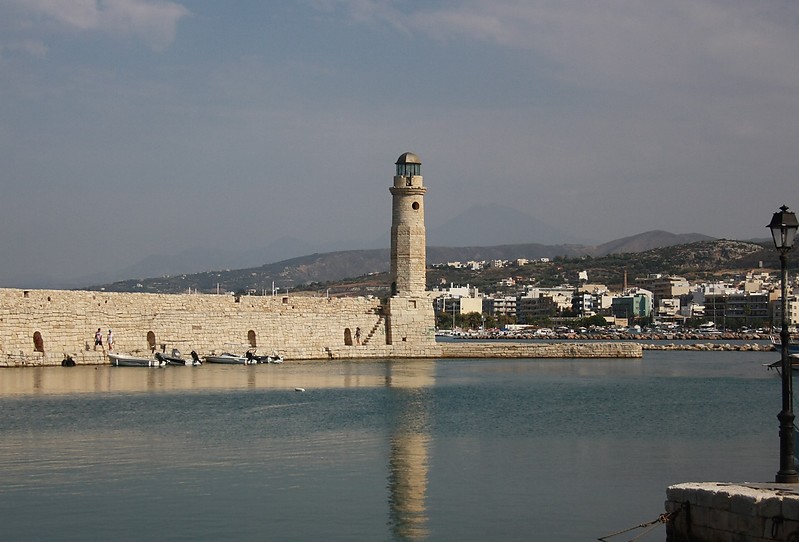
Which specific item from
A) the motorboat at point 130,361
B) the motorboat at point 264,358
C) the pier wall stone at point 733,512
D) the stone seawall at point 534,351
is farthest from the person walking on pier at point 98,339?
the pier wall stone at point 733,512

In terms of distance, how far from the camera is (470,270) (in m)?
170

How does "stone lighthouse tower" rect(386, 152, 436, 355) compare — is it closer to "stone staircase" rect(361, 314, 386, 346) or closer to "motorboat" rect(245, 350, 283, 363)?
"stone staircase" rect(361, 314, 386, 346)

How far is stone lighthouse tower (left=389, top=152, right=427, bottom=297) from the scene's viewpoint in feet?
113

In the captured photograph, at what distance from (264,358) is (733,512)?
80.1 feet

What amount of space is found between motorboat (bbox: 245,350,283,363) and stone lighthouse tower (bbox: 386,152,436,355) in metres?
4.46

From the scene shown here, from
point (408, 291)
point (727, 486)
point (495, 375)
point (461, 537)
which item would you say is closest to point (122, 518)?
point (461, 537)

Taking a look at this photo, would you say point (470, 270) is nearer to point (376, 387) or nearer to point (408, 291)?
point (408, 291)

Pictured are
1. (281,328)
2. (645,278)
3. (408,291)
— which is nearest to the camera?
(281,328)

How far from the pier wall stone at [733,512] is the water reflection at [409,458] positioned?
2.13 meters

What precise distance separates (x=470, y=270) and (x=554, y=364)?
134214 millimetres

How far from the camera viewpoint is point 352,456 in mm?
13227

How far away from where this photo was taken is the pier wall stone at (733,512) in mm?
7133

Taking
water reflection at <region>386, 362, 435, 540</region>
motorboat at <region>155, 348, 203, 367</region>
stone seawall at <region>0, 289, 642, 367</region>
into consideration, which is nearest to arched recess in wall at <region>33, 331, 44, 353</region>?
stone seawall at <region>0, 289, 642, 367</region>

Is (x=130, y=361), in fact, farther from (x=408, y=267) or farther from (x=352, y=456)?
(x=352, y=456)
